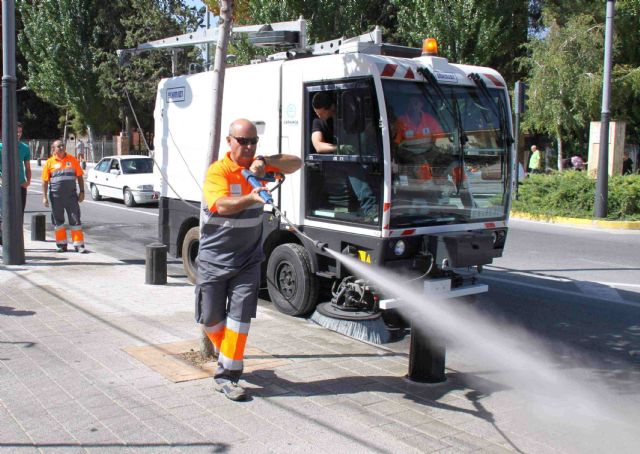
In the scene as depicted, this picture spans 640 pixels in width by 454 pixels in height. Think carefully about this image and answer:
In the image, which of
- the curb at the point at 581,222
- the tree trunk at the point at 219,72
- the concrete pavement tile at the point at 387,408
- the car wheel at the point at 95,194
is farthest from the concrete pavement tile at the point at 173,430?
the car wheel at the point at 95,194

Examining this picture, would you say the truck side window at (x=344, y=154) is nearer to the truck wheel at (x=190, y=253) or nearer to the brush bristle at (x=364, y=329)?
the brush bristle at (x=364, y=329)

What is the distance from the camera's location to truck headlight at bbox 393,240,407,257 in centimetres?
632

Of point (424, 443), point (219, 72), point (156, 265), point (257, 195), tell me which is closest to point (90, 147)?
point (156, 265)

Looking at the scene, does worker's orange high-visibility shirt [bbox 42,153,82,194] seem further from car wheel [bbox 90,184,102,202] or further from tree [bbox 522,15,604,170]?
tree [bbox 522,15,604,170]

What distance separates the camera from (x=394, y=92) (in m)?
6.34

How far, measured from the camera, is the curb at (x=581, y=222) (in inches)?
623

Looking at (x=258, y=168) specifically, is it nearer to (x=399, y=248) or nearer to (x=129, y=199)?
(x=399, y=248)

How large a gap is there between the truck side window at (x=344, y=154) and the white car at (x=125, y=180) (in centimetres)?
1248

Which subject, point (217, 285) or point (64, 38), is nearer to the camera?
point (217, 285)

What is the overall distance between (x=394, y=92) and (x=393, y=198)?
99 cm

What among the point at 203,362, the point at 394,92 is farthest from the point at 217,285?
the point at 394,92

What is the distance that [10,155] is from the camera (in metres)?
9.21

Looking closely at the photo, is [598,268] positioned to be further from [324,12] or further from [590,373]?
[324,12]

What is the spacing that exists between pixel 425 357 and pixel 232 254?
168 centimetres
